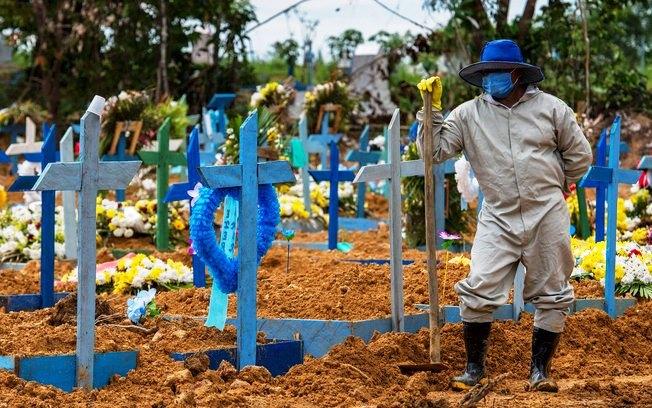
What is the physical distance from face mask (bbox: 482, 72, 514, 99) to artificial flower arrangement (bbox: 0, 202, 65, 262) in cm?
527

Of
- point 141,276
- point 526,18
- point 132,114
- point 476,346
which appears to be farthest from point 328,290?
point 526,18

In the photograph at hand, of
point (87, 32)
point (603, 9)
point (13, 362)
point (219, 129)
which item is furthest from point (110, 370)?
point (87, 32)

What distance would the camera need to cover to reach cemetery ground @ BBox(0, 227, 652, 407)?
6676 millimetres

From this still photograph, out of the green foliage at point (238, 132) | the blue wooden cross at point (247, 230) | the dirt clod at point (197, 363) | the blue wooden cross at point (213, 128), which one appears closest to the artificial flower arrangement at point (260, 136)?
the green foliage at point (238, 132)

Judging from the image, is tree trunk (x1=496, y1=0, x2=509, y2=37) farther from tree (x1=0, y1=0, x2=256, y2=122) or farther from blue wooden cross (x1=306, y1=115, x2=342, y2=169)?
tree (x1=0, y1=0, x2=256, y2=122)

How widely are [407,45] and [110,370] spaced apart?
16.9 m

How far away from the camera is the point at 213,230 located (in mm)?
7574

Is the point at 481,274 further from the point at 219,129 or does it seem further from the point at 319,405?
the point at 219,129

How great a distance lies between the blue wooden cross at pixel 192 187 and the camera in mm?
9062

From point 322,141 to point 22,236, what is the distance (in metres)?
6.00

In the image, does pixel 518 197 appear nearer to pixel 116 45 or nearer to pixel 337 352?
pixel 337 352

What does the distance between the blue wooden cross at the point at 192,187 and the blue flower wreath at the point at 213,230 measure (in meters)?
1.18

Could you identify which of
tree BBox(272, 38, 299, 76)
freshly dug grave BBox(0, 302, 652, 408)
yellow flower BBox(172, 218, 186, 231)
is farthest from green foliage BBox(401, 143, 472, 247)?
tree BBox(272, 38, 299, 76)

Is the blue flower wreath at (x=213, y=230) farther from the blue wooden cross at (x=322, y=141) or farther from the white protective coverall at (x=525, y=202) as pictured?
the blue wooden cross at (x=322, y=141)
